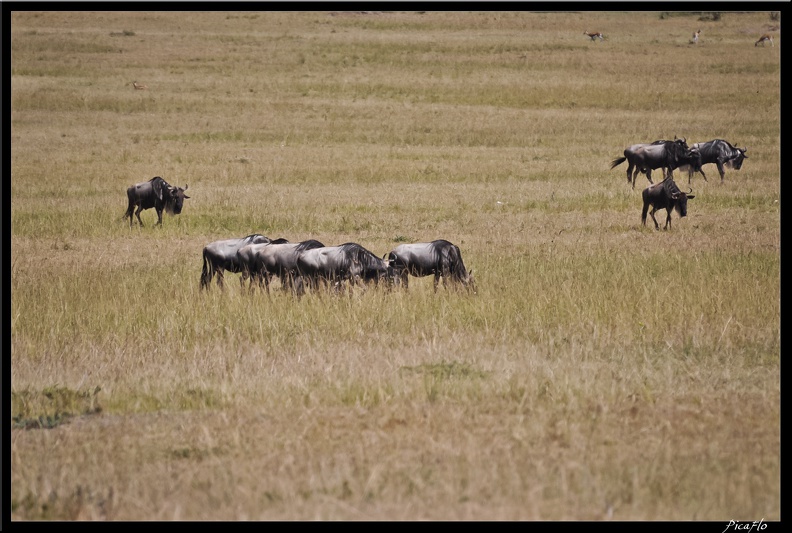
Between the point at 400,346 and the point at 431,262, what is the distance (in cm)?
340

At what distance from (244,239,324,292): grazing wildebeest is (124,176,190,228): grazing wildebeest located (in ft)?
23.3

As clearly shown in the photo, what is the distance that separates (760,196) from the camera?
802 inches

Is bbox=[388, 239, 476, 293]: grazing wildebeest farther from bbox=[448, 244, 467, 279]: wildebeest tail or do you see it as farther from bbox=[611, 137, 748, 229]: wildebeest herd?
bbox=[611, 137, 748, 229]: wildebeest herd

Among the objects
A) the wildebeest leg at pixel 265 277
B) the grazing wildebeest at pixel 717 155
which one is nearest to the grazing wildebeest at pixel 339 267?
the wildebeest leg at pixel 265 277

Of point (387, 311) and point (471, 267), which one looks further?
point (471, 267)

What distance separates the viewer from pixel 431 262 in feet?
37.8

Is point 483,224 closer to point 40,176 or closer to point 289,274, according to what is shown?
point 289,274

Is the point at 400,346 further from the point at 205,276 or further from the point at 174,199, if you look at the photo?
the point at 174,199

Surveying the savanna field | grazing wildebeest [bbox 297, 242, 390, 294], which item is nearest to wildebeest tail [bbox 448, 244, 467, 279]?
the savanna field

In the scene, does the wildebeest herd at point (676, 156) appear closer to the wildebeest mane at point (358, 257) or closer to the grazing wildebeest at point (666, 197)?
the grazing wildebeest at point (666, 197)

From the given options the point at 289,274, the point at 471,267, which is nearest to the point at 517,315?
the point at 289,274

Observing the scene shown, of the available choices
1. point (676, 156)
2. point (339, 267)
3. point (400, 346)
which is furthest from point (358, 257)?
point (676, 156)

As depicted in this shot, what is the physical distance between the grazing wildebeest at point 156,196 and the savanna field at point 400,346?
41cm

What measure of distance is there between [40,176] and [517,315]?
19.6 metres
